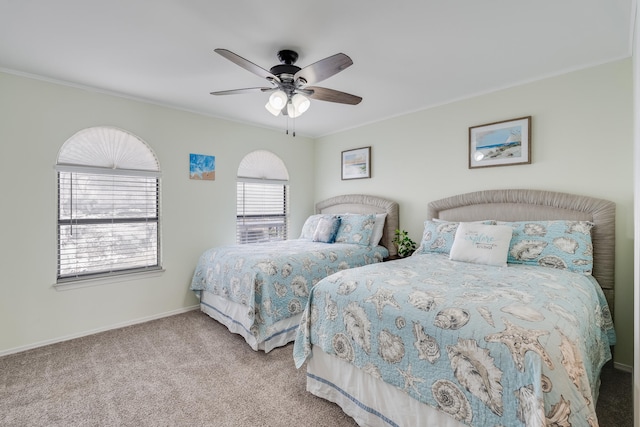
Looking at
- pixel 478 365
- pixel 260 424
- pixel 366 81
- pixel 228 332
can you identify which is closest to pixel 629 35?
pixel 366 81

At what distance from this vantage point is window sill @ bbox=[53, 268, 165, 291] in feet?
9.56

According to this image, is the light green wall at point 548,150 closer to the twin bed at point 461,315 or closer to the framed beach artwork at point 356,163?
the twin bed at point 461,315

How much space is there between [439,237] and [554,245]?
2.93 feet

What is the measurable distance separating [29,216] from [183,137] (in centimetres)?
164

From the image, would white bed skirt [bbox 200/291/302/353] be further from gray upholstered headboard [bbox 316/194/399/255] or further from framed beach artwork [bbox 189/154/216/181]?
gray upholstered headboard [bbox 316/194/399/255]

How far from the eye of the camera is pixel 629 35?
6.88 ft

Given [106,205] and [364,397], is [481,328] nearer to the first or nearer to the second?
[364,397]

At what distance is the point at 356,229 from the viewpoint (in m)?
3.82

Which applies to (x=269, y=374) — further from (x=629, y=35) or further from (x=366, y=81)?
(x=629, y=35)

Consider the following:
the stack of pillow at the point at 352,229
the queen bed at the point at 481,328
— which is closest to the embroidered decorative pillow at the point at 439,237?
the queen bed at the point at 481,328

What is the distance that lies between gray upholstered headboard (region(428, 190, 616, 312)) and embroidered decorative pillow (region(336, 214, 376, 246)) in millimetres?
737

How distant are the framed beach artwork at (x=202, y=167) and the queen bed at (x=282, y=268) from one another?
94 cm

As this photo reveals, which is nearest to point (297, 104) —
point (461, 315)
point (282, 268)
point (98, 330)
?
point (282, 268)

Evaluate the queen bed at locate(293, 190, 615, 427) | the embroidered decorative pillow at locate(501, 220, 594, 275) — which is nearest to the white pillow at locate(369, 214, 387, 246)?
the queen bed at locate(293, 190, 615, 427)
